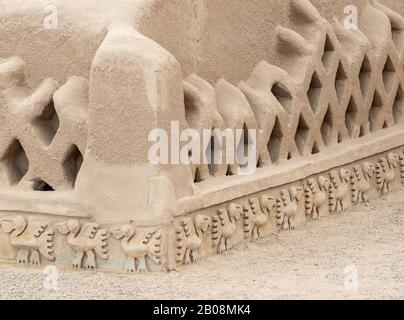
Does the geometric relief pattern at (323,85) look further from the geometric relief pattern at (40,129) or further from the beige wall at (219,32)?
the geometric relief pattern at (40,129)

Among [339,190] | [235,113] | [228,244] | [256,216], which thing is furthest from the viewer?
[339,190]

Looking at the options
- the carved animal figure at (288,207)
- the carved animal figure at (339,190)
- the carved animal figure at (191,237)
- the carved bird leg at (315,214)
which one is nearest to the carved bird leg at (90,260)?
the carved animal figure at (191,237)

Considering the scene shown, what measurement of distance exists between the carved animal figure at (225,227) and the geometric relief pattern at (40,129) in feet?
2.66

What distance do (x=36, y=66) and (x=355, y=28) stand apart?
2630mm

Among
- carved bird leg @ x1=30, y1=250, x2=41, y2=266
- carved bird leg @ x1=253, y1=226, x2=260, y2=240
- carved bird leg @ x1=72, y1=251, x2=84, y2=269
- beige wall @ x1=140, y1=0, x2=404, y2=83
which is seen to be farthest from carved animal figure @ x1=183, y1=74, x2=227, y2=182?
carved bird leg @ x1=30, y1=250, x2=41, y2=266

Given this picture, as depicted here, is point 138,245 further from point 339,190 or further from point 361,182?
point 361,182

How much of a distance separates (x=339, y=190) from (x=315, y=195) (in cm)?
33

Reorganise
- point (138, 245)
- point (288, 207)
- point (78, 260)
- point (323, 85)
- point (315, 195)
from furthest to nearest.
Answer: point (323, 85), point (315, 195), point (288, 207), point (78, 260), point (138, 245)

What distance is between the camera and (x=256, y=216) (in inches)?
256

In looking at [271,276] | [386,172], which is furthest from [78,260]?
[386,172]

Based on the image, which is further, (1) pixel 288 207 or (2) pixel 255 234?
(1) pixel 288 207

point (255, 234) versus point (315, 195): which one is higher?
point (315, 195)

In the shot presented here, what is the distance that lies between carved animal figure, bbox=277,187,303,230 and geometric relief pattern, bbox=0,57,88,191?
1.34m

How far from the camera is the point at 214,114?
618 centimetres
